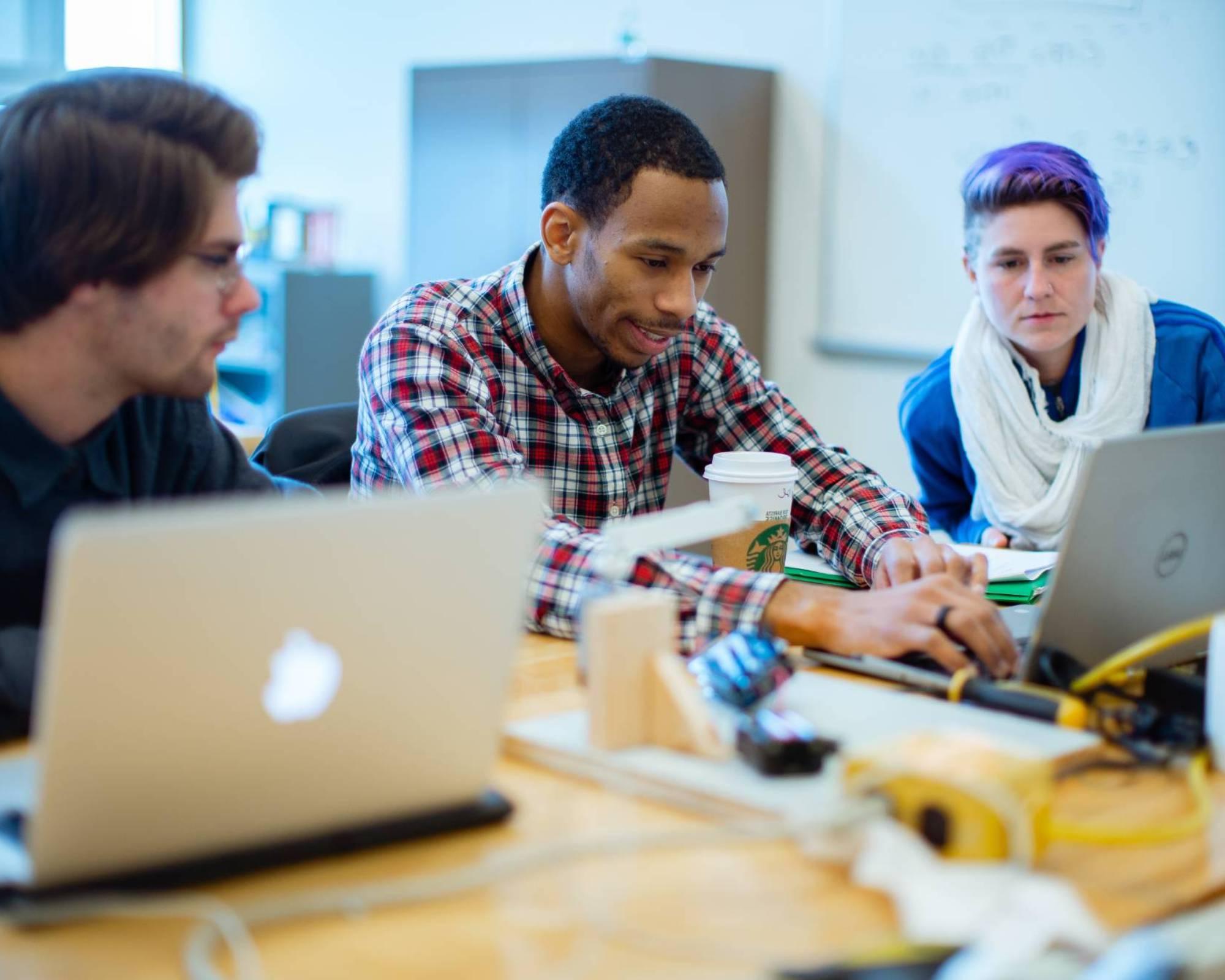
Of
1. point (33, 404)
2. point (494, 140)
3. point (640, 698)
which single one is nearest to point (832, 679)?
point (640, 698)

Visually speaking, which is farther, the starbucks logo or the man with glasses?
the starbucks logo

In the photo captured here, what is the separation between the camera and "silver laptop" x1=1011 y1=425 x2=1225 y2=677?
A: 3.90 ft

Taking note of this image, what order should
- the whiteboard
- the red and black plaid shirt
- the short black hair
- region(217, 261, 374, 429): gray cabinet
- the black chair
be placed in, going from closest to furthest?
the red and black plaid shirt < the short black hair < the black chair < the whiteboard < region(217, 261, 374, 429): gray cabinet

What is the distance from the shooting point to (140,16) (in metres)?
5.36

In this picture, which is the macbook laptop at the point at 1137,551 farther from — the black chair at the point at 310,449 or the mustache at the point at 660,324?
the black chair at the point at 310,449

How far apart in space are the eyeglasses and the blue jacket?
4.36 feet

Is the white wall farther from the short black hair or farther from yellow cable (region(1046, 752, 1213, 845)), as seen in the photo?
yellow cable (region(1046, 752, 1213, 845))

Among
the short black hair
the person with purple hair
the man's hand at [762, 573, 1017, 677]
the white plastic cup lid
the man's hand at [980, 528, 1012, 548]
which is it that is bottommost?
the man's hand at [980, 528, 1012, 548]

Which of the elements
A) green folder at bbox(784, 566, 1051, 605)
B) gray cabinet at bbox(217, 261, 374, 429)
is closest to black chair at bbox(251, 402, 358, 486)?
green folder at bbox(784, 566, 1051, 605)

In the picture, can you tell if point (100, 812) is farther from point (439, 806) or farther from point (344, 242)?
point (344, 242)

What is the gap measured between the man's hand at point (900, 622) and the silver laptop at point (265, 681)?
504 millimetres

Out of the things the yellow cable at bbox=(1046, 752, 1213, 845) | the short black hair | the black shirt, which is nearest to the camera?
the yellow cable at bbox=(1046, 752, 1213, 845)

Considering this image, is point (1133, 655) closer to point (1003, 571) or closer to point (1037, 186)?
point (1003, 571)

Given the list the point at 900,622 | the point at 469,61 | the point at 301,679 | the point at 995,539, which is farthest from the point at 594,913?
the point at 469,61
